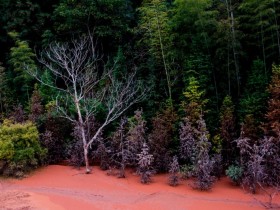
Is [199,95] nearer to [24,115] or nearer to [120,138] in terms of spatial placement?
[120,138]

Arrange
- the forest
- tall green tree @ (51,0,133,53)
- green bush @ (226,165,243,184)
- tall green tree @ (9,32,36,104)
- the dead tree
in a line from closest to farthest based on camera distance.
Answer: green bush @ (226,165,243,184)
the forest
the dead tree
tall green tree @ (9,32,36,104)
tall green tree @ (51,0,133,53)

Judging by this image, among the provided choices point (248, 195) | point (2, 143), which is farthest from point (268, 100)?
point (2, 143)

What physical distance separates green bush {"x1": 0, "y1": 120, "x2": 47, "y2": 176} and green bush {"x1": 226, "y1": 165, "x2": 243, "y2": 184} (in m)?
7.19

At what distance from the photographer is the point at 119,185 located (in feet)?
40.4

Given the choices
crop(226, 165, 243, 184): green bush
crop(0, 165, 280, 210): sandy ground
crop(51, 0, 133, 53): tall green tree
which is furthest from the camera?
crop(51, 0, 133, 53): tall green tree

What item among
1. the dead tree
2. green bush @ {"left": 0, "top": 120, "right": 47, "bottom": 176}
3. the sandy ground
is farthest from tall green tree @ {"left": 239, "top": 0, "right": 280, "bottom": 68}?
green bush @ {"left": 0, "top": 120, "right": 47, "bottom": 176}

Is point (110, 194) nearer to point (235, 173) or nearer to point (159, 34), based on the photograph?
point (235, 173)

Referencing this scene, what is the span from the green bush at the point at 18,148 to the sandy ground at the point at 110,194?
0.42 meters

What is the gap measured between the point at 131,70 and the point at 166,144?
5.32 meters

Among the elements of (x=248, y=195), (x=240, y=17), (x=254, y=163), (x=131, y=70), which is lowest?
(x=248, y=195)

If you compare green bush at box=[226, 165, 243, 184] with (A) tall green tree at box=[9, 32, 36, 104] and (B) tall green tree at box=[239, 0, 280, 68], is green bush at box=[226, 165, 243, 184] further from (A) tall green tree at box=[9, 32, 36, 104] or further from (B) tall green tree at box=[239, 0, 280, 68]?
(A) tall green tree at box=[9, 32, 36, 104]

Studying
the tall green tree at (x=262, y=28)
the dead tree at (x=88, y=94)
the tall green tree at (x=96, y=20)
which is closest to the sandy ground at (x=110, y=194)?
the dead tree at (x=88, y=94)

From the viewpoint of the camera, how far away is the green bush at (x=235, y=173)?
11.7 metres

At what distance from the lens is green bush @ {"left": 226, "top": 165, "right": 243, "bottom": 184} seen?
11.7 metres
